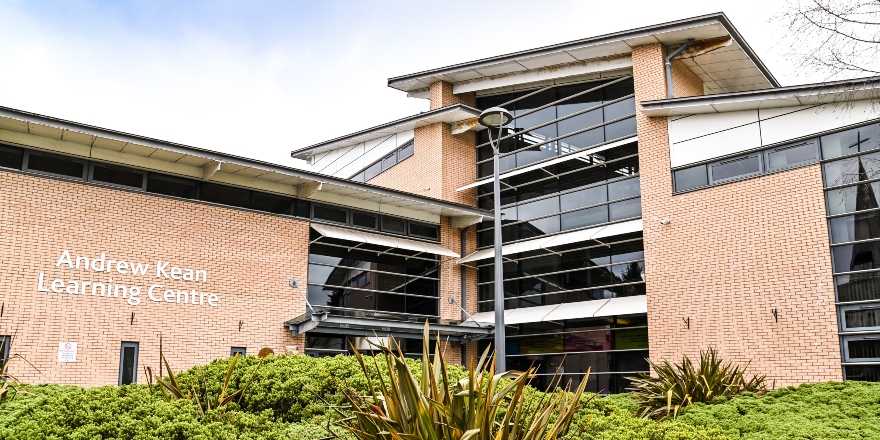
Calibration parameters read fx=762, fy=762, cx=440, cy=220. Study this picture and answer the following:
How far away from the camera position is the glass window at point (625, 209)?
766 inches

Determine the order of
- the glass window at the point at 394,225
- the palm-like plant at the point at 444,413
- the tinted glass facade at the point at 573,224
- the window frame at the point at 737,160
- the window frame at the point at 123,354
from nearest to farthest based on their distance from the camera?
1. the palm-like plant at the point at 444,413
2. the window frame at the point at 123,354
3. the window frame at the point at 737,160
4. the tinted glass facade at the point at 573,224
5. the glass window at the point at 394,225

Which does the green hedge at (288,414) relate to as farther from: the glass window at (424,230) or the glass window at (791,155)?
the glass window at (424,230)

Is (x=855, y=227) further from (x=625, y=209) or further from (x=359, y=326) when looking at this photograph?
(x=359, y=326)

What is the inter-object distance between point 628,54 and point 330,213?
9.07 m

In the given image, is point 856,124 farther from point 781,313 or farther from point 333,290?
point 333,290

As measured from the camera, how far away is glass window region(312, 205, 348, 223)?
1991 centimetres

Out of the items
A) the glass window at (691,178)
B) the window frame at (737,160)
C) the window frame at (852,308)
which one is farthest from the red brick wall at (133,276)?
the window frame at (852,308)

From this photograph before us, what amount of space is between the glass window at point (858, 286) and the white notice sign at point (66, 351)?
50.3 ft

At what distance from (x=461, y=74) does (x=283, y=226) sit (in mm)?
7999

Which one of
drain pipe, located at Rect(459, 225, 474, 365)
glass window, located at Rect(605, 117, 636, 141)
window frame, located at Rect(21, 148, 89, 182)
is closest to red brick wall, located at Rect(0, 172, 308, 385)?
window frame, located at Rect(21, 148, 89, 182)

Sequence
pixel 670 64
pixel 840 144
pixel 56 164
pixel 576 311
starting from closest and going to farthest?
pixel 840 144 < pixel 56 164 < pixel 670 64 < pixel 576 311

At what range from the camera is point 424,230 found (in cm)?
2223

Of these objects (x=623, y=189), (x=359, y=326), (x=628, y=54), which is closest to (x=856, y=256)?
(x=623, y=189)

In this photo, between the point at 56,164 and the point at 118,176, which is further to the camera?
the point at 118,176
